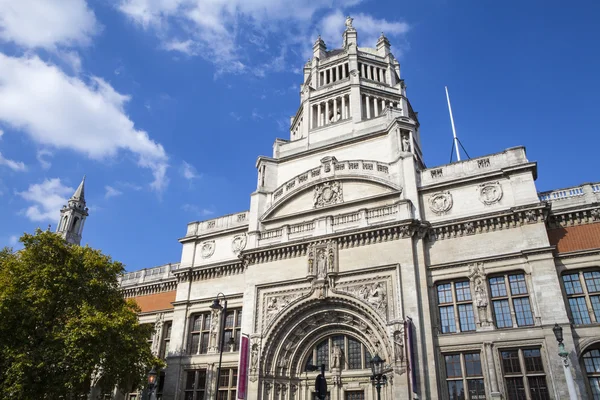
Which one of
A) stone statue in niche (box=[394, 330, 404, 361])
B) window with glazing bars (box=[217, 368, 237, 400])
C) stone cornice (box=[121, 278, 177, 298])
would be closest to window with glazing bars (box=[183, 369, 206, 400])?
window with glazing bars (box=[217, 368, 237, 400])

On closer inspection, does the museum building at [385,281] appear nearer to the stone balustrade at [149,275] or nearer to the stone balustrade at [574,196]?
the stone balustrade at [574,196]

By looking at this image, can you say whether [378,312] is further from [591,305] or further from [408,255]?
[591,305]

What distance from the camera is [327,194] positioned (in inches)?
1307

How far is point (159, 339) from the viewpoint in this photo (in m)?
36.6

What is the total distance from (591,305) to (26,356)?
29103 millimetres

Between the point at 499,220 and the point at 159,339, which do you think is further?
the point at 159,339

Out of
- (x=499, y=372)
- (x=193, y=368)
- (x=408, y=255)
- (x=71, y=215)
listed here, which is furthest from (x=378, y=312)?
(x=71, y=215)

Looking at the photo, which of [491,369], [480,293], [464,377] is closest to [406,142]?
[480,293]

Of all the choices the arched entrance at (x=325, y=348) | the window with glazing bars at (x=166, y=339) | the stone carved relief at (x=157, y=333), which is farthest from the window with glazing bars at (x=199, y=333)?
the arched entrance at (x=325, y=348)

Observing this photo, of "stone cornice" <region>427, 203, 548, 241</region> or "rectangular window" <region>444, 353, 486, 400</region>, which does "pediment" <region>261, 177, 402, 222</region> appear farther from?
"rectangular window" <region>444, 353, 486, 400</region>

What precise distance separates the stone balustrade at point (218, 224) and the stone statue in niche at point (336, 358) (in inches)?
494

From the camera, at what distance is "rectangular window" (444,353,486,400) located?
23.8 m

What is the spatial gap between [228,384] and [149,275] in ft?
48.2

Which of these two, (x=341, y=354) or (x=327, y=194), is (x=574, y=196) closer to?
(x=327, y=194)
